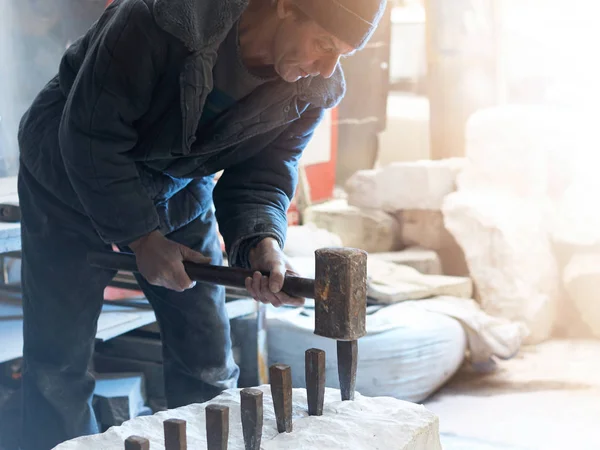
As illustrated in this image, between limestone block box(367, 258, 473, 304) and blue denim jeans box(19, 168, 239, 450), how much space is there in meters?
1.95

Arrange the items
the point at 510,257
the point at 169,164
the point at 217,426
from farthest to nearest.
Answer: the point at 510,257 < the point at 169,164 < the point at 217,426

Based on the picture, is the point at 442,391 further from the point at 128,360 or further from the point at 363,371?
the point at 128,360

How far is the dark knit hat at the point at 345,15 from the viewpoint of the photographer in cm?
158

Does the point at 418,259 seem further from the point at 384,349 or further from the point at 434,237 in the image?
the point at 384,349

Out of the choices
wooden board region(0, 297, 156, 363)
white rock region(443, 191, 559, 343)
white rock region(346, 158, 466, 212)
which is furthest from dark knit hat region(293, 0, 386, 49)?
white rock region(346, 158, 466, 212)

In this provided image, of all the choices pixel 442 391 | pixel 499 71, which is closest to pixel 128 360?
pixel 442 391

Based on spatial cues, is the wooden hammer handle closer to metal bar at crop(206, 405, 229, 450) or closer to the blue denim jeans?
the blue denim jeans

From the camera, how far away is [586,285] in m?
4.84

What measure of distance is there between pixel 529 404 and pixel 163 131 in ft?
9.32

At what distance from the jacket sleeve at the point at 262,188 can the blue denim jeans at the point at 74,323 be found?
0.18 metres

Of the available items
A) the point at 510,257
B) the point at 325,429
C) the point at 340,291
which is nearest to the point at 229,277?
the point at 340,291

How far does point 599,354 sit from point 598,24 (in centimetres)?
229

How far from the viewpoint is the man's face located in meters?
1.63

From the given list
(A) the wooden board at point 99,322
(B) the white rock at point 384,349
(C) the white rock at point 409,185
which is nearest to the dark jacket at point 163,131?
(A) the wooden board at point 99,322
